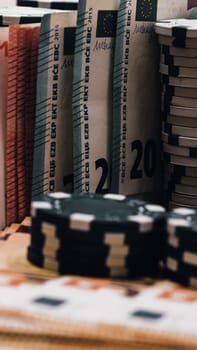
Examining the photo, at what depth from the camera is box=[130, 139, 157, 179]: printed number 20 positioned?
2.25m

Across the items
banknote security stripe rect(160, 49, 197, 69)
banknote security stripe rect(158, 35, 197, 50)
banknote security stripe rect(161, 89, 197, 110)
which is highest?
banknote security stripe rect(158, 35, 197, 50)

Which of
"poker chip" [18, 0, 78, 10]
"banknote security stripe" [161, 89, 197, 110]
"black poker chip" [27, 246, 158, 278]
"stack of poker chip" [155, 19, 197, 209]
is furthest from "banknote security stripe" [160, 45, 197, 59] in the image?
"black poker chip" [27, 246, 158, 278]

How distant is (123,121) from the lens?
2188mm

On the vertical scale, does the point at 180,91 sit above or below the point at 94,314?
above

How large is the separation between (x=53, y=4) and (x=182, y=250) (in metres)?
1.32

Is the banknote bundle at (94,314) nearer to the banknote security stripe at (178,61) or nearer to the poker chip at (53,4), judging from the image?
the banknote security stripe at (178,61)

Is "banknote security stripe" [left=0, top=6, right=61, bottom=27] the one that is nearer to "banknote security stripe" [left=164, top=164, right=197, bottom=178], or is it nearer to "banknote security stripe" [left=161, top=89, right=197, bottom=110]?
"banknote security stripe" [left=161, top=89, right=197, bottom=110]

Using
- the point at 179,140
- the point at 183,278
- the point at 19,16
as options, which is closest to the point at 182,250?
the point at 183,278

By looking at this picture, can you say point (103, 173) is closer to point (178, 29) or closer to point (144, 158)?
point (144, 158)

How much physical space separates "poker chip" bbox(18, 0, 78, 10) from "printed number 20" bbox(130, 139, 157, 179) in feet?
1.81

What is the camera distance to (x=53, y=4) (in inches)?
103

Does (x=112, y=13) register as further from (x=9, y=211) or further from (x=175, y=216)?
(x=175, y=216)

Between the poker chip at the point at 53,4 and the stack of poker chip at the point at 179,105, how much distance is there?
0.48m

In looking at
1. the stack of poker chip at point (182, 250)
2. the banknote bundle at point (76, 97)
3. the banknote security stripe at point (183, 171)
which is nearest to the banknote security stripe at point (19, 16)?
the banknote bundle at point (76, 97)
